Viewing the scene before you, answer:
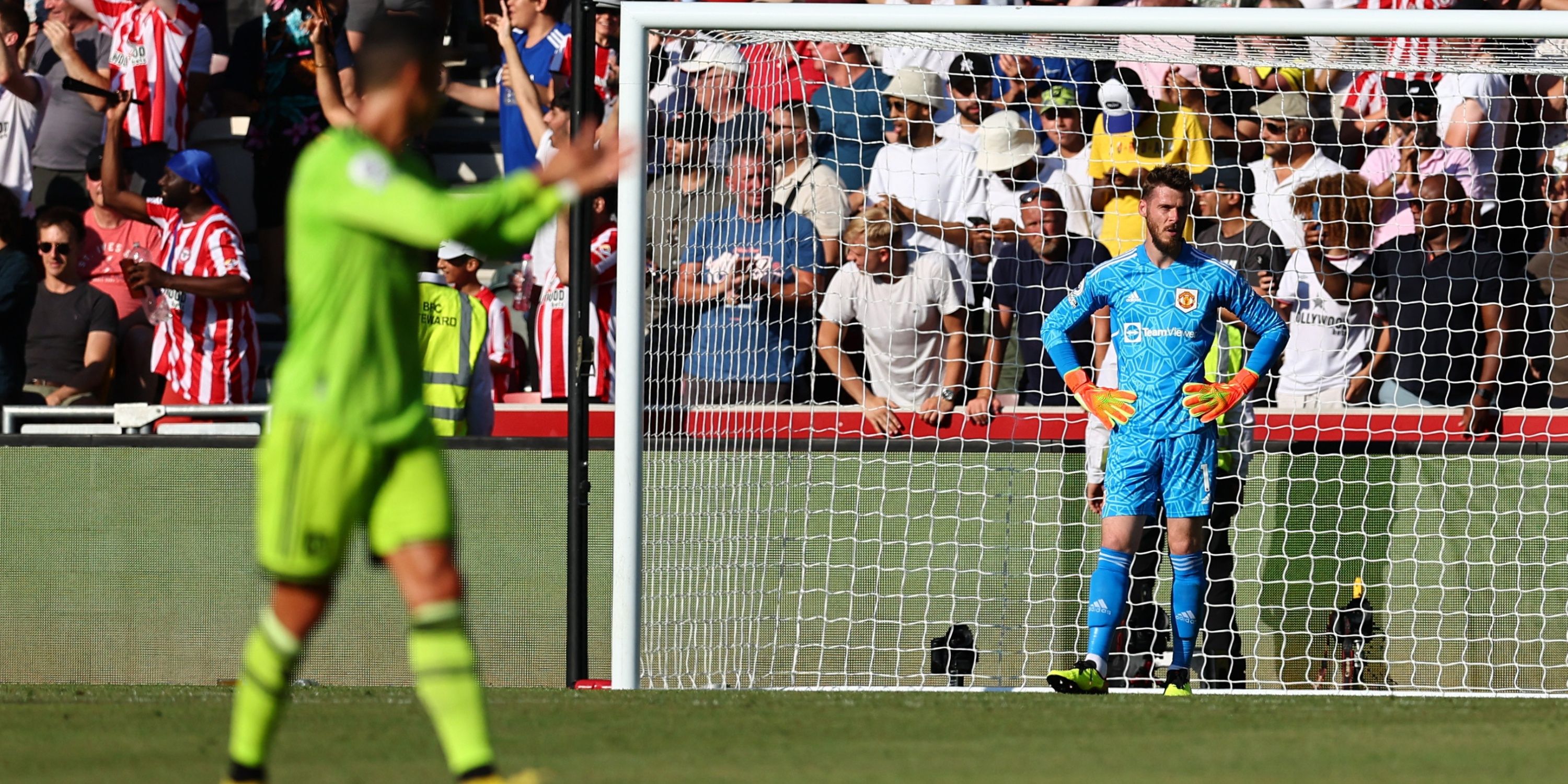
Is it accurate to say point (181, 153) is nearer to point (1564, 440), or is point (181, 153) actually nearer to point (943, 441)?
point (943, 441)

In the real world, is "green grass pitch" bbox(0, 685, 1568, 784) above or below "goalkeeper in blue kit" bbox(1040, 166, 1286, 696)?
below

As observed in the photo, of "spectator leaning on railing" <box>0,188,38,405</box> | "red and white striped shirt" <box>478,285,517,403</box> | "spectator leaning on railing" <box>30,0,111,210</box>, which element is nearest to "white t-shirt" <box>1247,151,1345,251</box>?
"red and white striped shirt" <box>478,285,517,403</box>

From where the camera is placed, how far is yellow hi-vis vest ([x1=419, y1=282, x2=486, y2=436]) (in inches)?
318

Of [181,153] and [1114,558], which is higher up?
[181,153]

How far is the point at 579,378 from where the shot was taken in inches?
291

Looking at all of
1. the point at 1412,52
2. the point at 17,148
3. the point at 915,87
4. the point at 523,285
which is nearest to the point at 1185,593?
the point at 1412,52

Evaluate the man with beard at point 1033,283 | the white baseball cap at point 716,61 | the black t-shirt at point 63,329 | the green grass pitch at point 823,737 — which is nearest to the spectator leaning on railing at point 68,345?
the black t-shirt at point 63,329

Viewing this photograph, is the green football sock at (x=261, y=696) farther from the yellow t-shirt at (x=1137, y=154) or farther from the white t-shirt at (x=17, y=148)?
the white t-shirt at (x=17, y=148)

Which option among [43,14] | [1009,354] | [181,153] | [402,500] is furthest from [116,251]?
[402,500]

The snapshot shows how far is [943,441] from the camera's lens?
8.06m

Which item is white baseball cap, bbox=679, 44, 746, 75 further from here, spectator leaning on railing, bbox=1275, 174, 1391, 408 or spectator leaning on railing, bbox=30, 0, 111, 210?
spectator leaning on railing, bbox=30, 0, 111, 210

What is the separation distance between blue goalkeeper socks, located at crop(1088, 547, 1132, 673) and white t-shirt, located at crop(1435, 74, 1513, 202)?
312 cm

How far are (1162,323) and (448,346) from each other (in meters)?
3.26

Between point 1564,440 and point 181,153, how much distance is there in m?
7.12
